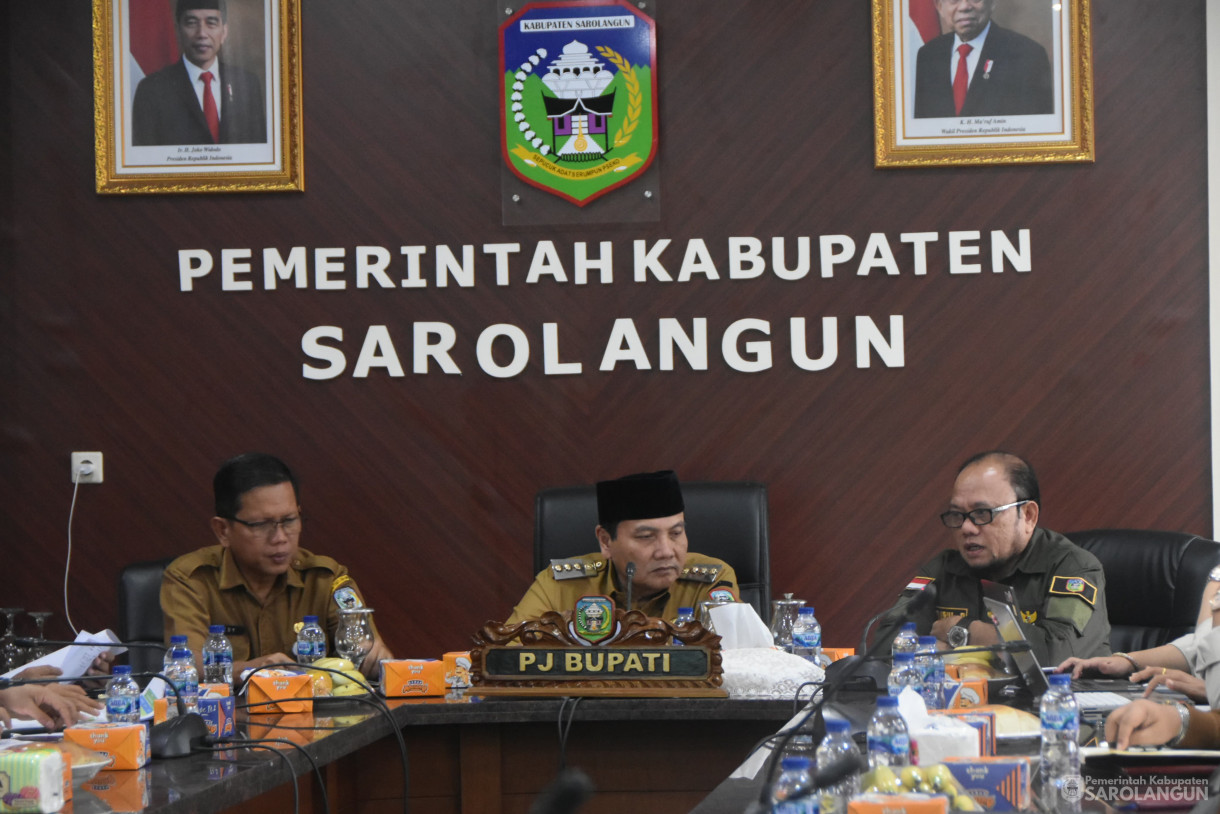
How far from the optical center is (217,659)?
256 centimetres

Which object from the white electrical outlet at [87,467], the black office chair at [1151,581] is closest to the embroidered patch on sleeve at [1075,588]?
the black office chair at [1151,581]

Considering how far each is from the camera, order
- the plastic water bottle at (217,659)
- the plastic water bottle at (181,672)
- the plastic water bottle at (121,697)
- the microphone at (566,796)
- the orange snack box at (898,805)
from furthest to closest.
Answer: the plastic water bottle at (217,659) < the plastic water bottle at (181,672) < the plastic water bottle at (121,697) < the orange snack box at (898,805) < the microphone at (566,796)

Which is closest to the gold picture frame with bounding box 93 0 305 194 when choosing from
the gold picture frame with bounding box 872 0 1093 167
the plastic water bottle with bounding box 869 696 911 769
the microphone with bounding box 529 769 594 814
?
the gold picture frame with bounding box 872 0 1093 167

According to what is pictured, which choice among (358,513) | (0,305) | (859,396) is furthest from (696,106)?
(0,305)

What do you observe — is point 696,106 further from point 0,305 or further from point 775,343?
point 0,305

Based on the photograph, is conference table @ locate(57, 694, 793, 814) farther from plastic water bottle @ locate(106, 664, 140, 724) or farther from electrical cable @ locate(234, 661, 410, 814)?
plastic water bottle @ locate(106, 664, 140, 724)

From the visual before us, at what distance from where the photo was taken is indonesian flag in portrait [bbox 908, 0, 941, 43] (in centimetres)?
384

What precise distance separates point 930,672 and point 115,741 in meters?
1.25

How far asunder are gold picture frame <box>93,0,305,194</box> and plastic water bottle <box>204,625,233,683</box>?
5.96 ft

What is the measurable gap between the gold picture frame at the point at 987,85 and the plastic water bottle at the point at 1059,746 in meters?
2.63

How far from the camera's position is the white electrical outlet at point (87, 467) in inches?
157

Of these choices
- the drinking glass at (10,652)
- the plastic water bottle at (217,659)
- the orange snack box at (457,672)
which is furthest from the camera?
the drinking glass at (10,652)

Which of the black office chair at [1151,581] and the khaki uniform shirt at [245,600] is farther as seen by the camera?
the khaki uniform shirt at [245,600]

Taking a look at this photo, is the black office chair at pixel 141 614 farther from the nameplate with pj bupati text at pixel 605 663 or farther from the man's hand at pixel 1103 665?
the man's hand at pixel 1103 665
